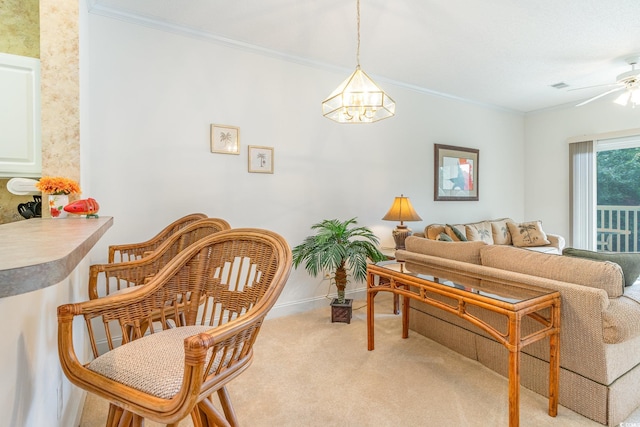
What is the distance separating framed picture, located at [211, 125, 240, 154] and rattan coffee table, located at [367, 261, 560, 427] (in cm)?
179

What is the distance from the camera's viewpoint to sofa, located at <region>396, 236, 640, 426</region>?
160 cm

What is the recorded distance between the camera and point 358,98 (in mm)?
2166

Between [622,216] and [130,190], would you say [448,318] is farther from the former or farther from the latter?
[622,216]

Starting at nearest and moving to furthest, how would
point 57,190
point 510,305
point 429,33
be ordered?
1. point 510,305
2. point 57,190
3. point 429,33

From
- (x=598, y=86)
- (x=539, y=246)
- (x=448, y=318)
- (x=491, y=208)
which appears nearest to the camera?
(x=448, y=318)

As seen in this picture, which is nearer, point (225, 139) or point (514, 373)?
point (514, 373)

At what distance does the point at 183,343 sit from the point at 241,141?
7.56ft

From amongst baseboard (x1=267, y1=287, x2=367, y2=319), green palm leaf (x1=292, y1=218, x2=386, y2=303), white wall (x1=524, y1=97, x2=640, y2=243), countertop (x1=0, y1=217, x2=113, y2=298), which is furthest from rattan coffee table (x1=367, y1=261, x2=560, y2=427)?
white wall (x1=524, y1=97, x2=640, y2=243)

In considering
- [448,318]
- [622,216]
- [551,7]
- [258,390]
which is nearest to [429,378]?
[448,318]

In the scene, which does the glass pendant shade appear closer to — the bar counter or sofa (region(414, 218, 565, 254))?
the bar counter

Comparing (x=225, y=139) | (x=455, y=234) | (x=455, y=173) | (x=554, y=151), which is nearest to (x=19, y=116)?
(x=225, y=139)

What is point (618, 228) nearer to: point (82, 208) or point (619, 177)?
point (619, 177)

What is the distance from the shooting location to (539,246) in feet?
14.7

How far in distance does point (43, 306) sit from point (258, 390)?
49.9 inches
